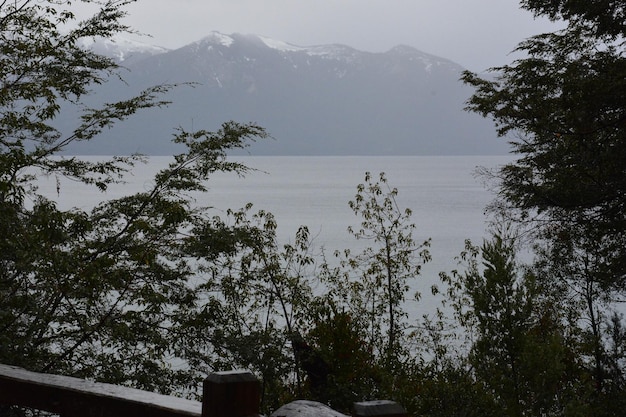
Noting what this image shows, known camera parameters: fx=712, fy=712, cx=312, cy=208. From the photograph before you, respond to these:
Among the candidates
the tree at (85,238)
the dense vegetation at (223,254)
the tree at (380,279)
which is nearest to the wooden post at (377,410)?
the dense vegetation at (223,254)

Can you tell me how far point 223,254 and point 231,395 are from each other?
7.62m

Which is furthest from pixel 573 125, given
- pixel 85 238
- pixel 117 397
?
pixel 117 397

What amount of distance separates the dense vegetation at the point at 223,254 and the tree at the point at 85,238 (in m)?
0.03

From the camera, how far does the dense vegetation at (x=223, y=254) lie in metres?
6.62

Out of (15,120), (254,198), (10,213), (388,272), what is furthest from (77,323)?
(254,198)

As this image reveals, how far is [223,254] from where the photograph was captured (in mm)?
9125

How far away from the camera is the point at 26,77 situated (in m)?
8.28

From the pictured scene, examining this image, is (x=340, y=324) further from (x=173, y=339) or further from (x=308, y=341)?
(x=173, y=339)

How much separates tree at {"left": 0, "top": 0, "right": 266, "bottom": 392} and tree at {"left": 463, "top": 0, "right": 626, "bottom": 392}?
19.0ft

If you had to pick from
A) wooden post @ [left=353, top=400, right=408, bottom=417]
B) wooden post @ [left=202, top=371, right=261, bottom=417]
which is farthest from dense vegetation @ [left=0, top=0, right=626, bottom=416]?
wooden post @ [left=353, top=400, right=408, bottom=417]

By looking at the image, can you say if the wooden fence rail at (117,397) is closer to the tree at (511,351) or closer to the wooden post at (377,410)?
the wooden post at (377,410)

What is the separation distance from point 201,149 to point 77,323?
2.89 meters

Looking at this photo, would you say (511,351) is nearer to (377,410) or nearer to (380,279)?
(377,410)

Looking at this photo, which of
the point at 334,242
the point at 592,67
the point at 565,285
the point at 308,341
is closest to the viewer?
the point at 308,341
